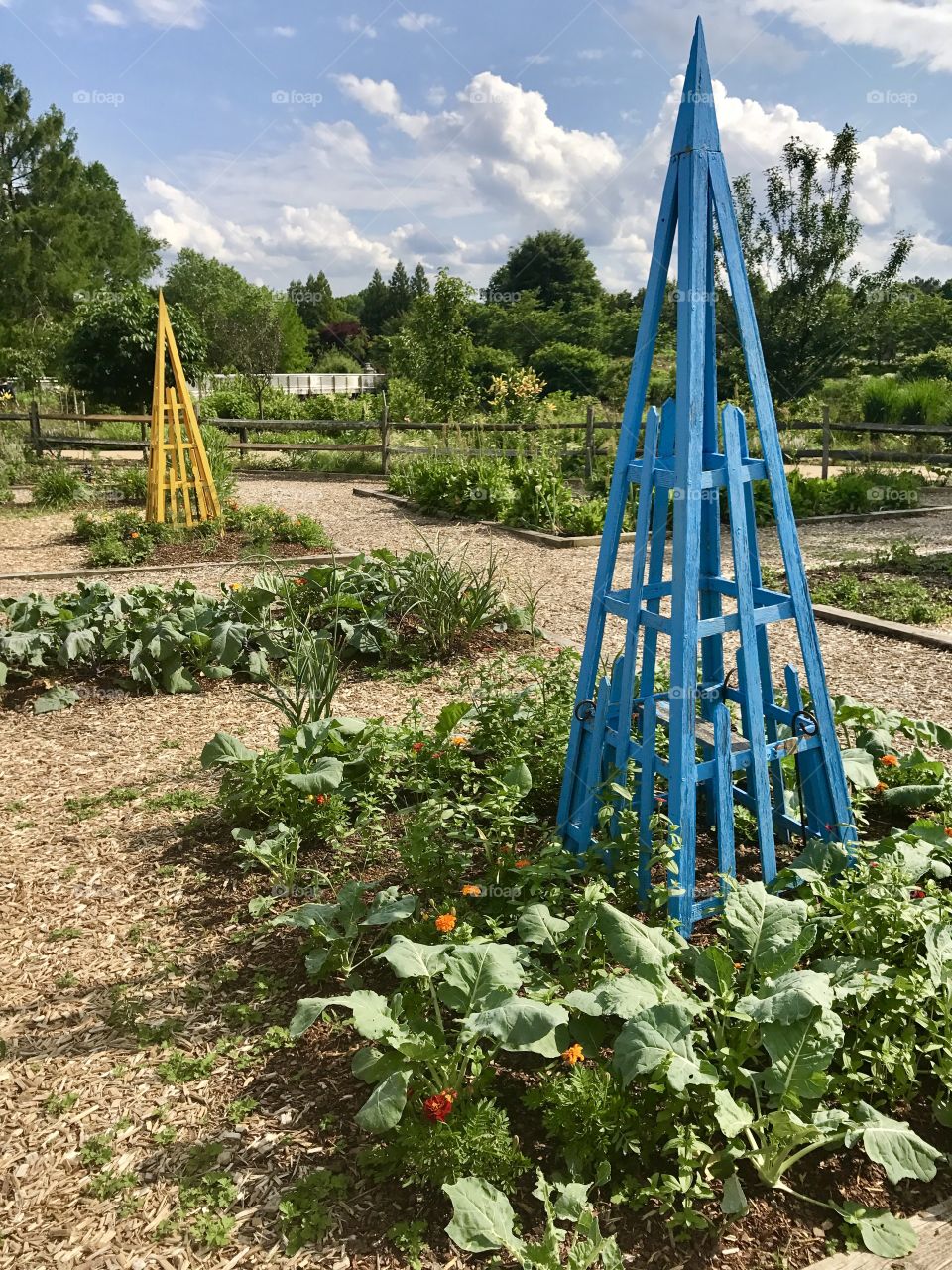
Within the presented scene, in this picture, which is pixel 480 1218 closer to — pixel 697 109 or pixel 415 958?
pixel 415 958

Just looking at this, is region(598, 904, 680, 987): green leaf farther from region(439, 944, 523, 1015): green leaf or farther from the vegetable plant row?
region(439, 944, 523, 1015): green leaf

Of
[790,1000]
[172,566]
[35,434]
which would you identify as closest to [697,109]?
[790,1000]

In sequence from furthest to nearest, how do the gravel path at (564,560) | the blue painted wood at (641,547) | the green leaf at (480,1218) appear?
the gravel path at (564,560), the blue painted wood at (641,547), the green leaf at (480,1218)

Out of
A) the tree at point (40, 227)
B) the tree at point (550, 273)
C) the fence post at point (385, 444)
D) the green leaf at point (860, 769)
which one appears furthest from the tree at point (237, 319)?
the green leaf at point (860, 769)

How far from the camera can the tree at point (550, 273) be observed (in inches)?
1590

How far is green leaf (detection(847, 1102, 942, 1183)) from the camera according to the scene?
5.79 feet

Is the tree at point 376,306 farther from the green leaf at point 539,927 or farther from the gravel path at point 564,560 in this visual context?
the green leaf at point 539,927

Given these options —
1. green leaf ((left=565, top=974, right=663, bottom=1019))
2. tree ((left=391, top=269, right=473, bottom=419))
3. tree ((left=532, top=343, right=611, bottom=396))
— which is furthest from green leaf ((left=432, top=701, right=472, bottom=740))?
tree ((left=532, top=343, right=611, bottom=396))

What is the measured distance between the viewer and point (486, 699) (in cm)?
353

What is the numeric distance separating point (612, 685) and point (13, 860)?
2178 mm

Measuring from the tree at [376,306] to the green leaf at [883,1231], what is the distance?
194 ft

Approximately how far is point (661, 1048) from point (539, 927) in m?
0.52

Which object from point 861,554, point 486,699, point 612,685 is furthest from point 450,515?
point 612,685

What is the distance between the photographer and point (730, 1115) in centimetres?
177
